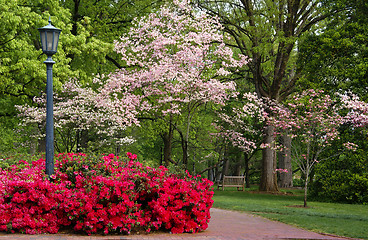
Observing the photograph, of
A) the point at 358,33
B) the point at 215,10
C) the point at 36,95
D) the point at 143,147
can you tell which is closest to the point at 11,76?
the point at 36,95

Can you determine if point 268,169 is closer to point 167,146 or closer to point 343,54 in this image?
point 343,54

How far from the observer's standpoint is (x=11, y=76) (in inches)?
706

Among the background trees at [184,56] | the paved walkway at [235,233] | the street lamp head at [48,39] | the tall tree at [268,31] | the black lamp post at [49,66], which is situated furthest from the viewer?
the tall tree at [268,31]

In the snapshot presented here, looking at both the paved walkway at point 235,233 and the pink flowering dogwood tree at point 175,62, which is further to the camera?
the pink flowering dogwood tree at point 175,62

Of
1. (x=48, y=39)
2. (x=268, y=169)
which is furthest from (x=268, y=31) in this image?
(x=48, y=39)

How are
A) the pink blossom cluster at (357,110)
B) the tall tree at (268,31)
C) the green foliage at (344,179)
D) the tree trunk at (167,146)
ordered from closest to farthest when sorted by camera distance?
the pink blossom cluster at (357,110) < the green foliage at (344,179) < the tall tree at (268,31) < the tree trunk at (167,146)

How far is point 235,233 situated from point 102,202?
260 centimetres

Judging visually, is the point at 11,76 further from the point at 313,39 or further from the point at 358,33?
the point at 358,33

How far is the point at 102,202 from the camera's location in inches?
305

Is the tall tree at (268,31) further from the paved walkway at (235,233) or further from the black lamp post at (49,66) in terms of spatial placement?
the black lamp post at (49,66)

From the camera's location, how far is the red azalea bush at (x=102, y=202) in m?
7.53

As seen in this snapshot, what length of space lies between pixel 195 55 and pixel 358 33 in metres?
6.54

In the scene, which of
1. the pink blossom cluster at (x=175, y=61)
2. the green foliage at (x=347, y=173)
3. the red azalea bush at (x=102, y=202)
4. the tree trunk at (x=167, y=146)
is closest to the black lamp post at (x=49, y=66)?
the red azalea bush at (x=102, y=202)

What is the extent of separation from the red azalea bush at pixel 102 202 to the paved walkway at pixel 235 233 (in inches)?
9.9
